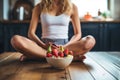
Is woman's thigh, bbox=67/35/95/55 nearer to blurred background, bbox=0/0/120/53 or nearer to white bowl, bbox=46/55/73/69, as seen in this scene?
white bowl, bbox=46/55/73/69

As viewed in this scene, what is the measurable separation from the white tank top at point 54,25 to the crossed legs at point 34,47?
430 millimetres

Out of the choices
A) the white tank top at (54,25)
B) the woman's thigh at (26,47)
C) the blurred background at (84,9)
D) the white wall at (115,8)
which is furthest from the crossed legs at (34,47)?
the white wall at (115,8)

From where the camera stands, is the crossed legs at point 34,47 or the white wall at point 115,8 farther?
the white wall at point 115,8

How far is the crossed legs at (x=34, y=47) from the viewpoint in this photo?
1.76 meters

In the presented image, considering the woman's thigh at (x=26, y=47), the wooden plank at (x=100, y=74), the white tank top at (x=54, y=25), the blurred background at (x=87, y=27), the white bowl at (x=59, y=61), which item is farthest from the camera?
the blurred background at (x=87, y=27)

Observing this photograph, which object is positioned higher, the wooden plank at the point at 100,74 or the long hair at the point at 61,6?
the long hair at the point at 61,6

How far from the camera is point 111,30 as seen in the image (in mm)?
3895

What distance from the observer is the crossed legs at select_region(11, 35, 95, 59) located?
5.78 ft

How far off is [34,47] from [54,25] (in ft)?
1.65

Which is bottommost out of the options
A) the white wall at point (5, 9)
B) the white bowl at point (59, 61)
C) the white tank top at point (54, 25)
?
the white bowl at point (59, 61)

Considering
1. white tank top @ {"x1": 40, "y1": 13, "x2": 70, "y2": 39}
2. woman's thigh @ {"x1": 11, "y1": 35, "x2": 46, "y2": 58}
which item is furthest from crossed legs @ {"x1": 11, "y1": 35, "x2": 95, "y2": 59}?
white tank top @ {"x1": 40, "y1": 13, "x2": 70, "y2": 39}

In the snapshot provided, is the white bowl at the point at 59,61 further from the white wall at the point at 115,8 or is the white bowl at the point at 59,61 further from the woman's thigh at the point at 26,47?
the white wall at the point at 115,8

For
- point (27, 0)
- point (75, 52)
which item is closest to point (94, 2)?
point (27, 0)

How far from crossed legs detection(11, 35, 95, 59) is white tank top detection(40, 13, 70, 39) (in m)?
0.43
